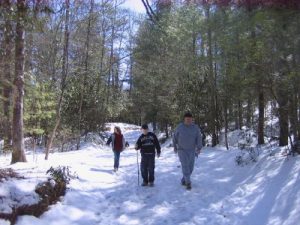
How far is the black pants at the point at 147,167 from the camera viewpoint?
1160cm

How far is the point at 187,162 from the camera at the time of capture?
11172 mm

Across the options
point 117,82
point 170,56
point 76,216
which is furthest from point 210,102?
point 117,82

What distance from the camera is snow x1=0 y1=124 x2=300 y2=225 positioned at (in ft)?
27.7

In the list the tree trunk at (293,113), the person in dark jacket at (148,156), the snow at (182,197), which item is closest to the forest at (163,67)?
the tree trunk at (293,113)

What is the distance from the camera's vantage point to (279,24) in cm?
1123

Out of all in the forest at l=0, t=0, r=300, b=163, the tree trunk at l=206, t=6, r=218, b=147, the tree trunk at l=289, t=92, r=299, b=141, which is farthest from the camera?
the tree trunk at l=206, t=6, r=218, b=147

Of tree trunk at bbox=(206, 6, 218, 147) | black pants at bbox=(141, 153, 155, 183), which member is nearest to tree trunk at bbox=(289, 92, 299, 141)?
black pants at bbox=(141, 153, 155, 183)

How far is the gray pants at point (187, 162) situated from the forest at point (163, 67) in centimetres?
343

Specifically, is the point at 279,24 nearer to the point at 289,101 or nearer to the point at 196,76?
the point at 289,101

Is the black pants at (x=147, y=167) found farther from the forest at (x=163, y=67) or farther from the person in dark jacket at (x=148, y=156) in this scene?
the forest at (x=163, y=67)

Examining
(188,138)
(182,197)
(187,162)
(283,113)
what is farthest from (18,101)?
(283,113)

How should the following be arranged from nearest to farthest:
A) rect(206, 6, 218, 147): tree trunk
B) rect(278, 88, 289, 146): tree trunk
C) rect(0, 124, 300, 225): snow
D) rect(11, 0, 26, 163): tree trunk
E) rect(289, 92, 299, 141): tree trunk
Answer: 1. rect(0, 124, 300, 225): snow
2. rect(289, 92, 299, 141): tree trunk
3. rect(278, 88, 289, 146): tree trunk
4. rect(11, 0, 26, 163): tree trunk
5. rect(206, 6, 218, 147): tree trunk

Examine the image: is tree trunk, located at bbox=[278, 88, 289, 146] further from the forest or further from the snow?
the snow

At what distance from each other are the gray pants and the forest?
3434 mm
